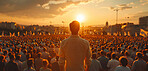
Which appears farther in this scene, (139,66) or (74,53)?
(139,66)

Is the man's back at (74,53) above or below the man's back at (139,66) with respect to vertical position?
above

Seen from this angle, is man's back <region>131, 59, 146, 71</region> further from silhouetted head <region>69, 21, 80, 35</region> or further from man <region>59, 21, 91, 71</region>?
silhouetted head <region>69, 21, 80, 35</region>

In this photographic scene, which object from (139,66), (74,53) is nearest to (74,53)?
(74,53)

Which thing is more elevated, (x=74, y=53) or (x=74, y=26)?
(x=74, y=26)

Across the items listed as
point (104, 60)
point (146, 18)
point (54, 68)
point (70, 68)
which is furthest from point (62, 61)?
point (146, 18)

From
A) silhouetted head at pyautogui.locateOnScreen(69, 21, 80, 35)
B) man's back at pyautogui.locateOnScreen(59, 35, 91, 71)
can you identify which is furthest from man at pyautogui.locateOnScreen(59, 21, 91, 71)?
silhouetted head at pyautogui.locateOnScreen(69, 21, 80, 35)

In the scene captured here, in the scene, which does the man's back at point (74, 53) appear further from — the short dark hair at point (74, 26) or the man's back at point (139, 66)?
the man's back at point (139, 66)

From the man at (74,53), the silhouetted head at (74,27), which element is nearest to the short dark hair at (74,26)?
the silhouetted head at (74,27)

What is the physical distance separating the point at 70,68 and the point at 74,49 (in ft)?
1.19

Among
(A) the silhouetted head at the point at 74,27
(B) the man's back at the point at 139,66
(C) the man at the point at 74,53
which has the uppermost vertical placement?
(A) the silhouetted head at the point at 74,27

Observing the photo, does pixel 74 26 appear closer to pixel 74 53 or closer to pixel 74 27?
Result: pixel 74 27

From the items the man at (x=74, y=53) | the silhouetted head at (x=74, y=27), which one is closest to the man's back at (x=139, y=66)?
the man at (x=74, y=53)

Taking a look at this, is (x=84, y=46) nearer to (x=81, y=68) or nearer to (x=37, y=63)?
(x=81, y=68)

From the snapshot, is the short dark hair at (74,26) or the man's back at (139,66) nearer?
the short dark hair at (74,26)
